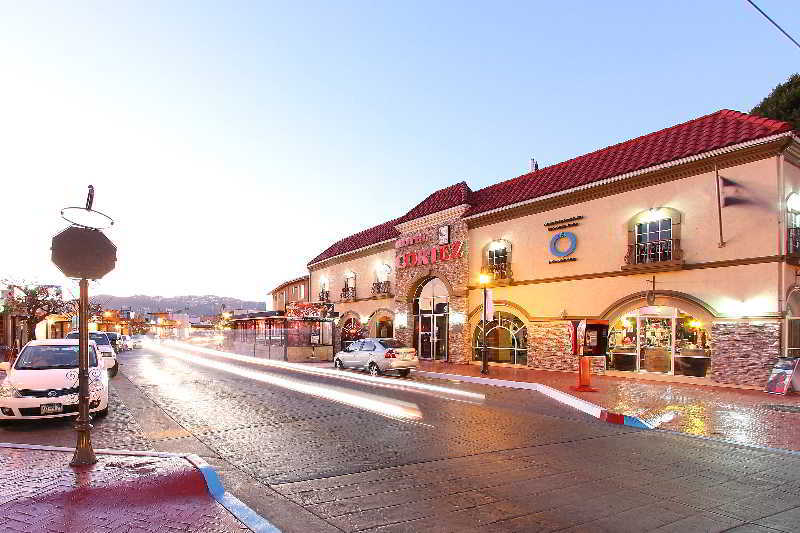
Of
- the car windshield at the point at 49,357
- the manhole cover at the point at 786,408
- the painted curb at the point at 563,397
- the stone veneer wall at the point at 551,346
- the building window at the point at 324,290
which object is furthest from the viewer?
the building window at the point at 324,290

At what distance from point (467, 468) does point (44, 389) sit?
786 centimetres

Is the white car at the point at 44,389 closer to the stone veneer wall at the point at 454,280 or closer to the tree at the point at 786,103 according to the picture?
the stone veneer wall at the point at 454,280

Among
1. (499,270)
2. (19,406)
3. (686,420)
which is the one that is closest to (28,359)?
(19,406)

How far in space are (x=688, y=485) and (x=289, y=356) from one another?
24935 millimetres

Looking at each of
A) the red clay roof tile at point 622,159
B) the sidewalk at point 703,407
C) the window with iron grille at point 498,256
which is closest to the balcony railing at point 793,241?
the red clay roof tile at point 622,159

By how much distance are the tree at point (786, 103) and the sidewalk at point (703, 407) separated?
27220 mm

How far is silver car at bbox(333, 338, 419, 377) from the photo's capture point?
2012 centimetres

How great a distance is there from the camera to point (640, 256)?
60.6 ft

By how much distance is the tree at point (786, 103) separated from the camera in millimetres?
34000

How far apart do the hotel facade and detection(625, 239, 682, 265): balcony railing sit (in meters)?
0.04

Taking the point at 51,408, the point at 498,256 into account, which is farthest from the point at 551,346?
the point at 51,408

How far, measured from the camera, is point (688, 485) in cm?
637

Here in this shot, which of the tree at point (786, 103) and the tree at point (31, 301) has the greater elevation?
the tree at point (786, 103)

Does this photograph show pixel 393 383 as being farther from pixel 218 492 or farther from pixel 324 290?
pixel 324 290
